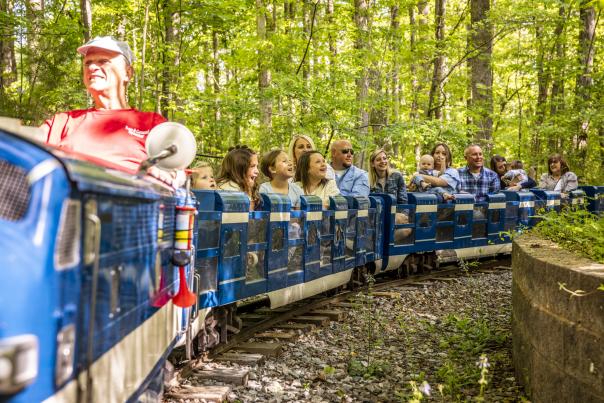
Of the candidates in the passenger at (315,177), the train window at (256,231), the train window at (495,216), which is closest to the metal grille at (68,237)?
the train window at (256,231)

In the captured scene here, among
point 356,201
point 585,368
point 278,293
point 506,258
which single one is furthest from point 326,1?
point 585,368

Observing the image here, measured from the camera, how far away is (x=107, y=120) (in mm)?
4359

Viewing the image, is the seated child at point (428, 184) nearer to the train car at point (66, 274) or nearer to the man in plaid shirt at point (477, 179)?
the man in plaid shirt at point (477, 179)

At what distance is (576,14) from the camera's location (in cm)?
2447

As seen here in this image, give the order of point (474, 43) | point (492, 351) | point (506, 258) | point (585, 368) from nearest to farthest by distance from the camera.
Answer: point (585, 368) < point (492, 351) < point (506, 258) < point (474, 43)

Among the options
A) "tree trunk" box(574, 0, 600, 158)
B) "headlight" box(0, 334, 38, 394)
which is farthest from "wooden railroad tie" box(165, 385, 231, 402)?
"tree trunk" box(574, 0, 600, 158)

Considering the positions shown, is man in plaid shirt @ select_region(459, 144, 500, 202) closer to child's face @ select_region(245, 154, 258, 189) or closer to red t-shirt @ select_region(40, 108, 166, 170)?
child's face @ select_region(245, 154, 258, 189)

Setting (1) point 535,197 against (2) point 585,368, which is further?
(1) point 535,197

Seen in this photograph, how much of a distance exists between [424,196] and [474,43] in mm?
8853

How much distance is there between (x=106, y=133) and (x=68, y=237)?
2348 millimetres

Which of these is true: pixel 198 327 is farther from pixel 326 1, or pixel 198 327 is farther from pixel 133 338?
pixel 326 1

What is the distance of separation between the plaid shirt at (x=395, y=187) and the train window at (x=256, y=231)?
5.03 m

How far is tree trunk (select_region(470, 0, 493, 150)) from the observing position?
1914cm

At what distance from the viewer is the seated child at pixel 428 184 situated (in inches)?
511
